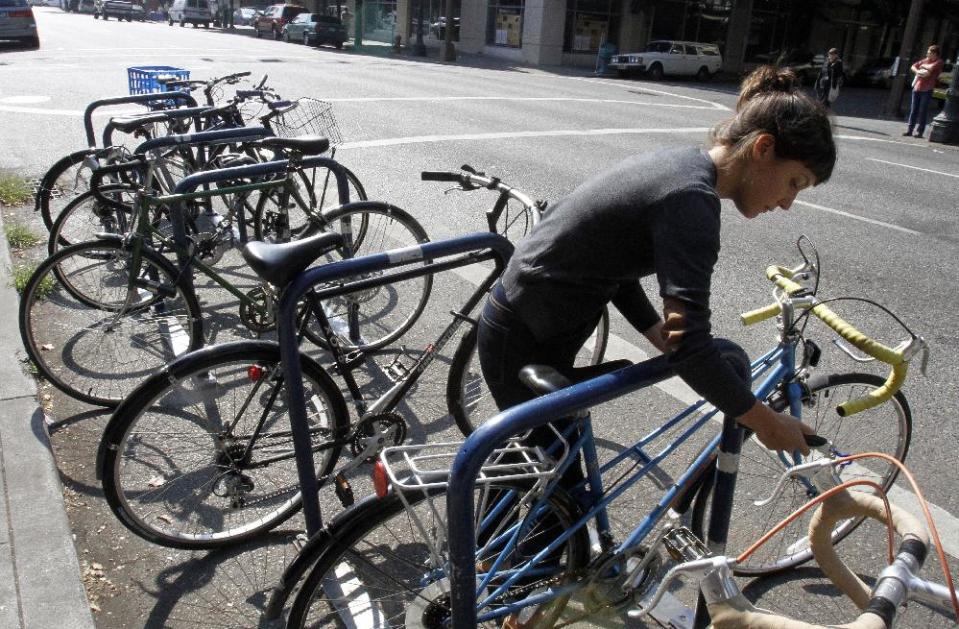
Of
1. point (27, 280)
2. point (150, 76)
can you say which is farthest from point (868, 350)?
point (150, 76)

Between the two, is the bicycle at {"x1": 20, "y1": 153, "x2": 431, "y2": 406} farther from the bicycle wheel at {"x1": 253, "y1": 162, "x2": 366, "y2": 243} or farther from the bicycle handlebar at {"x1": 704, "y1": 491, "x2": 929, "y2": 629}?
the bicycle handlebar at {"x1": 704, "y1": 491, "x2": 929, "y2": 629}

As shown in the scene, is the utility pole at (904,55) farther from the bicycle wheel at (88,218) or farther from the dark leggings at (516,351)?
the dark leggings at (516,351)

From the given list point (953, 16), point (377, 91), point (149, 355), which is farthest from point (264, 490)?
point (953, 16)

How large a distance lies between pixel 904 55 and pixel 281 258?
2229 cm

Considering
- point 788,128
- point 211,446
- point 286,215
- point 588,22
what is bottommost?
point 211,446

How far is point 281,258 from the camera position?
8.26 ft

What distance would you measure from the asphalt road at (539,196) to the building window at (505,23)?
1274 centimetres

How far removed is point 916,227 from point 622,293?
7.00m

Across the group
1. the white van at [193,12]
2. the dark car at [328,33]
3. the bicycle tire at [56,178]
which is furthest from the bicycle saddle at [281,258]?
the white van at [193,12]

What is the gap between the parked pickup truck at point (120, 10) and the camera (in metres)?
53.2

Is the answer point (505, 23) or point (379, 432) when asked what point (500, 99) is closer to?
point (379, 432)

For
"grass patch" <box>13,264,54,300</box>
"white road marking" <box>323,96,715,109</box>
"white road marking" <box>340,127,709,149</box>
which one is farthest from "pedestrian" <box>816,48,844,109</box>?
"grass patch" <box>13,264,54,300</box>

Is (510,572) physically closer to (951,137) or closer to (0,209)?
(0,209)

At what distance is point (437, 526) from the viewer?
7.44ft
